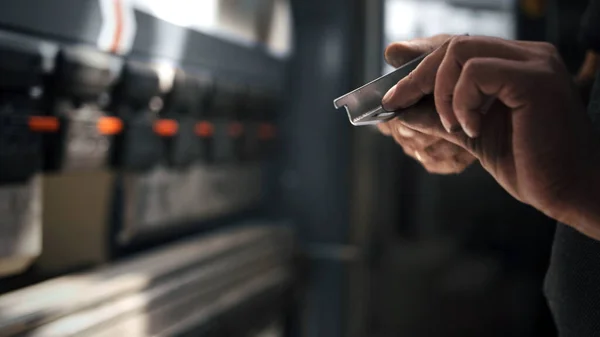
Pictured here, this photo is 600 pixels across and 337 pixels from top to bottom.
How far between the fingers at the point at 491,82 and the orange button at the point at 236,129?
4.28 ft

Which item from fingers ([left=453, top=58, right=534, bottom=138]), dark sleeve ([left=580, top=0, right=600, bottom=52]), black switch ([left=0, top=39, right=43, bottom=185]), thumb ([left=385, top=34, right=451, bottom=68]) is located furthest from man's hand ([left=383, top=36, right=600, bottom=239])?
black switch ([left=0, top=39, right=43, bottom=185])

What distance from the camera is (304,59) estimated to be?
7.19 feet

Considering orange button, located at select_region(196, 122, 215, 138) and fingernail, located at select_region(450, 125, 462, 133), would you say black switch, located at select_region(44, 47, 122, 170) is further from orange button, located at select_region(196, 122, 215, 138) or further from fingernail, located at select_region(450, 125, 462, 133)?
fingernail, located at select_region(450, 125, 462, 133)

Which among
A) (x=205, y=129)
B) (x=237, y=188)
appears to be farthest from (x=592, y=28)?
(x=237, y=188)

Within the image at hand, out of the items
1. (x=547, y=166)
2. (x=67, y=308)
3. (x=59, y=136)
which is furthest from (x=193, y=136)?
(x=547, y=166)

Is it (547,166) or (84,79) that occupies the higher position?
(84,79)

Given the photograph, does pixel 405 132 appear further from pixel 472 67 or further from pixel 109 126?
pixel 109 126

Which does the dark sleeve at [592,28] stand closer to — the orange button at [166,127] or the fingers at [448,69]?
the fingers at [448,69]

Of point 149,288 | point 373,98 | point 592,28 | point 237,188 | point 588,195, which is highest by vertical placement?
point 592,28

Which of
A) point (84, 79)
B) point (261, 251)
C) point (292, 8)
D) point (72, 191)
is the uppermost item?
point (292, 8)

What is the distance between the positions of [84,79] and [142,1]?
0.33 meters

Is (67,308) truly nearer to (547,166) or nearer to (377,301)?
(547,166)

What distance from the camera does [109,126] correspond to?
134cm

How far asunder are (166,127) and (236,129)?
1.27 ft
